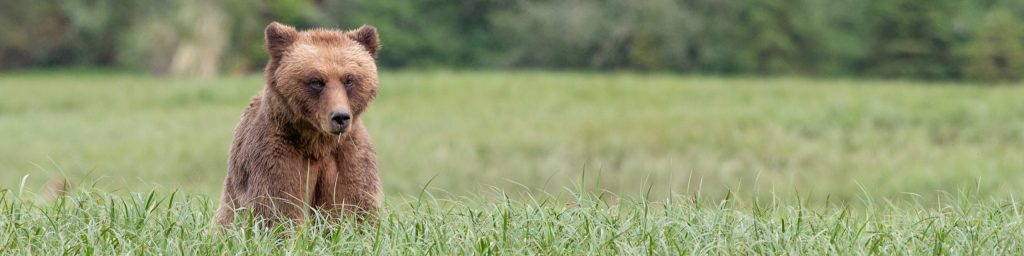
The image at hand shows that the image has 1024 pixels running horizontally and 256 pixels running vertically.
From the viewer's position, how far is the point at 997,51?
46219 mm

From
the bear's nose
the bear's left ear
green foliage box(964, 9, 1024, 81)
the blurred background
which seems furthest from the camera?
green foliage box(964, 9, 1024, 81)

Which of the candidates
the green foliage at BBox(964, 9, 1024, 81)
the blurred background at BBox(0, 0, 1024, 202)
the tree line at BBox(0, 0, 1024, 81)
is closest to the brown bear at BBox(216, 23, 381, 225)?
the blurred background at BBox(0, 0, 1024, 202)

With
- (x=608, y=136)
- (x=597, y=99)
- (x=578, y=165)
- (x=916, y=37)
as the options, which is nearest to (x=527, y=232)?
(x=578, y=165)

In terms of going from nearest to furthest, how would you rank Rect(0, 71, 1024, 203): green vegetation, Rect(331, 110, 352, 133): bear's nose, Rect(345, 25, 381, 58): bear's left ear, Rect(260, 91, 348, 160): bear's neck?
Rect(331, 110, 352, 133): bear's nose, Rect(260, 91, 348, 160): bear's neck, Rect(345, 25, 381, 58): bear's left ear, Rect(0, 71, 1024, 203): green vegetation

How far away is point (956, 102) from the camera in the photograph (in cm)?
2111

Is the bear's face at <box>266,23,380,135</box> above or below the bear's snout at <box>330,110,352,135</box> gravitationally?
above

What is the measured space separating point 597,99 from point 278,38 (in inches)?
780

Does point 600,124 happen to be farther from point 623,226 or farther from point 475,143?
point 623,226

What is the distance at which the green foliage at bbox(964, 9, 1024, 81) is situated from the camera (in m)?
45.6

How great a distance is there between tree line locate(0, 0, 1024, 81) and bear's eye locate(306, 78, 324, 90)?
3802 centimetres

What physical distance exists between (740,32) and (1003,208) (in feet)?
144

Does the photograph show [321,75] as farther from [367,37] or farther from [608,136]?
[608,136]

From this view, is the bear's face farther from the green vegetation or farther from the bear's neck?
the green vegetation

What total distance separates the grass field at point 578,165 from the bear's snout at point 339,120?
1.42 ft
